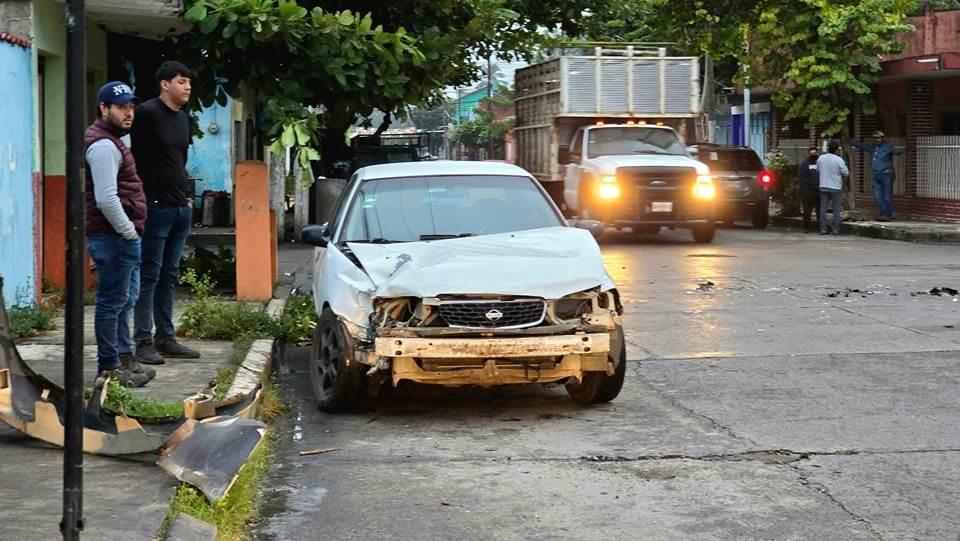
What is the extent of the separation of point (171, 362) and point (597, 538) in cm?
459

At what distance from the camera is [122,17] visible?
13.3 meters

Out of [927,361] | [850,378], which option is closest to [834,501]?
[850,378]

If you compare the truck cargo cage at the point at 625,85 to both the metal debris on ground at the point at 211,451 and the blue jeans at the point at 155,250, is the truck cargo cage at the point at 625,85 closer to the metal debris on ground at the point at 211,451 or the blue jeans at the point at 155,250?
the blue jeans at the point at 155,250

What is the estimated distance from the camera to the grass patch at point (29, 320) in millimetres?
10219

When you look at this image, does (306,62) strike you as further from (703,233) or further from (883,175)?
(883,175)

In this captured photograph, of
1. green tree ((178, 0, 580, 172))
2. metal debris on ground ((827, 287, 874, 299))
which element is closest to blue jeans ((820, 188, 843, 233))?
metal debris on ground ((827, 287, 874, 299))

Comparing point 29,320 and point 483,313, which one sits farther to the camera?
point 29,320

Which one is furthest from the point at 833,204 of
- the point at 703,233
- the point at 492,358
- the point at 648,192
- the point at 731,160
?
the point at 492,358

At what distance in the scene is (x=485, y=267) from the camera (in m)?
8.21

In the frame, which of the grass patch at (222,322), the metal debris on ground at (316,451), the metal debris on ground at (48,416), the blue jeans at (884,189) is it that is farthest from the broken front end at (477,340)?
the blue jeans at (884,189)

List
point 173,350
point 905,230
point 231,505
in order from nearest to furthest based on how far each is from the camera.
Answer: point 231,505 → point 173,350 → point 905,230

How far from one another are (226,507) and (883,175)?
2514cm

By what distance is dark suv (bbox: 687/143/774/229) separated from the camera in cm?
2825

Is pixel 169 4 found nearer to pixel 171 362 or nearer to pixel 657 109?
pixel 171 362
